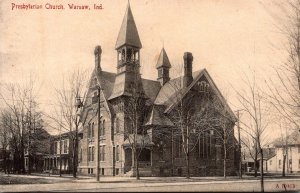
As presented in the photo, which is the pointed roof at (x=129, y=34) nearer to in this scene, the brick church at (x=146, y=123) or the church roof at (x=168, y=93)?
the brick church at (x=146, y=123)

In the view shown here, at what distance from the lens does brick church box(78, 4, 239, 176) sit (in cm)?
3966

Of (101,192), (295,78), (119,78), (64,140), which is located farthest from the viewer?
(64,140)

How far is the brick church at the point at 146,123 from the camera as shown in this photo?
39.7 metres

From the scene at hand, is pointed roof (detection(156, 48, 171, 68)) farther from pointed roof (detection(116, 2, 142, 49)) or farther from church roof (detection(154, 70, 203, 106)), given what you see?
pointed roof (detection(116, 2, 142, 49))

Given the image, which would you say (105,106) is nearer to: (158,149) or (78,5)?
(158,149)

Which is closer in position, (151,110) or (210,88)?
(151,110)

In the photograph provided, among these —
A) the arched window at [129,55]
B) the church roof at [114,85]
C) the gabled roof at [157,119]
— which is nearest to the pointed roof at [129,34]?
the arched window at [129,55]

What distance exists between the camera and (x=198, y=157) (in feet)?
143

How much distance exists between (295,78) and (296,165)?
54.3 metres

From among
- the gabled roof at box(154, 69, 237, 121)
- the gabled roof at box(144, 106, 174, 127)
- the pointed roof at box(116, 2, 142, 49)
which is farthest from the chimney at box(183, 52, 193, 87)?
the pointed roof at box(116, 2, 142, 49)

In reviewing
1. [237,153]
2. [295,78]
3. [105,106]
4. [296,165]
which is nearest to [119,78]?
[105,106]

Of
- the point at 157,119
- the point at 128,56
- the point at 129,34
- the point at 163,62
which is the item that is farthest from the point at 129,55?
the point at 163,62

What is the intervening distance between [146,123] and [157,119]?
1204 mm

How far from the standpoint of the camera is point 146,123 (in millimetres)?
40562
